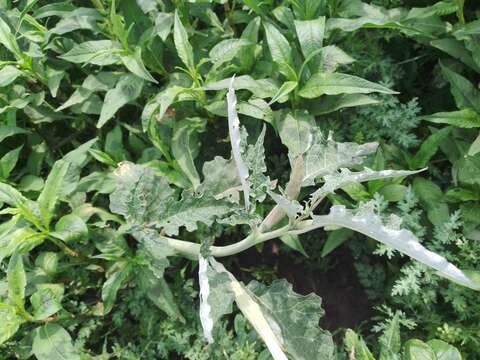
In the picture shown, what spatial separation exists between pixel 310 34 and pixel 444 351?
115cm

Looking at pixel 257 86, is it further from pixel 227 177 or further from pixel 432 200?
pixel 432 200

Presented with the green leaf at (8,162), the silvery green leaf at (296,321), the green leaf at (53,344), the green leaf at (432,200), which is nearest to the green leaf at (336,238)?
the green leaf at (432,200)

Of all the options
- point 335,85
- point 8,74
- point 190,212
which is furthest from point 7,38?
point 335,85

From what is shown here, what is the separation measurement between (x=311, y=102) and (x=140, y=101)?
0.78 m

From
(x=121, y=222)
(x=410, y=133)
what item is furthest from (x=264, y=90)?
(x=121, y=222)

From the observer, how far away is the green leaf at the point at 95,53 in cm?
183

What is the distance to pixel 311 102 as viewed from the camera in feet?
6.24

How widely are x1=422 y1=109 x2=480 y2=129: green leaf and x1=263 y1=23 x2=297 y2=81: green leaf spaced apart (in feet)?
1.70

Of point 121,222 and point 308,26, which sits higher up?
point 308,26

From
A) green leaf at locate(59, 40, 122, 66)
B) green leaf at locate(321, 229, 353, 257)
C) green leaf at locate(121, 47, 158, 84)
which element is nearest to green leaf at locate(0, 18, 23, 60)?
green leaf at locate(59, 40, 122, 66)

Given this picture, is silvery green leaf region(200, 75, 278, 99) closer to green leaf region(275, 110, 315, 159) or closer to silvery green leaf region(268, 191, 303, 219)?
green leaf region(275, 110, 315, 159)

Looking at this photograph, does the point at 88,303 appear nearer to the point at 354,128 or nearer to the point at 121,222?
the point at 121,222

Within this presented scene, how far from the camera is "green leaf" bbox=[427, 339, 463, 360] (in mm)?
1549

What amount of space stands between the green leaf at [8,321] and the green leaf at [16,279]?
1.3 inches
